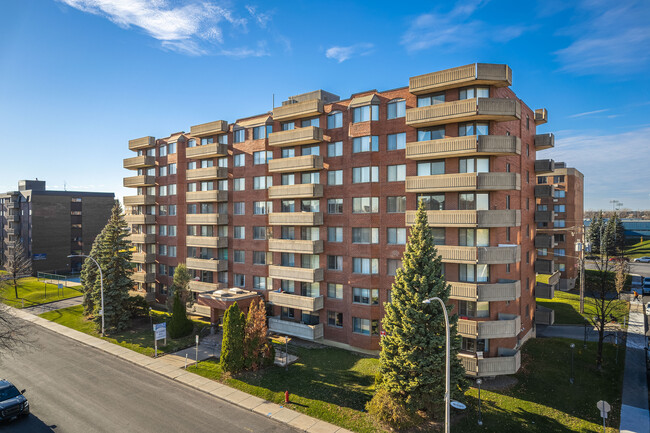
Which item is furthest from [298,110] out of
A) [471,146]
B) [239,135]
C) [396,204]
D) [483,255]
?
[483,255]

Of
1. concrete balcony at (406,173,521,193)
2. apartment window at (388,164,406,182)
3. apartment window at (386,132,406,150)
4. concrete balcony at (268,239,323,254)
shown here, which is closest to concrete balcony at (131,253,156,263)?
concrete balcony at (268,239,323,254)

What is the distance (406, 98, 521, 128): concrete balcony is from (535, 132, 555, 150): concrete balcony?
28.8 ft

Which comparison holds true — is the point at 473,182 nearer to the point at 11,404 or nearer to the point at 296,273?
the point at 296,273

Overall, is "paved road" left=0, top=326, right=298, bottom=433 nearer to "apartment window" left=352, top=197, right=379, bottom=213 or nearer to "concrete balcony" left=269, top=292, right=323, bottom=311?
"concrete balcony" left=269, top=292, right=323, bottom=311

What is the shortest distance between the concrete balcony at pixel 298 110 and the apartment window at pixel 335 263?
14427 mm

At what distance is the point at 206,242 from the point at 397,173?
25.4 meters

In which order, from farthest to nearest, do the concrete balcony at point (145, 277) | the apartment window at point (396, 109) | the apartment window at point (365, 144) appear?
the concrete balcony at point (145, 277) → the apartment window at point (365, 144) → the apartment window at point (396, 109)

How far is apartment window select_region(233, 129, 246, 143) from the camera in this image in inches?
1638

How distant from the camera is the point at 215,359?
3119 cm

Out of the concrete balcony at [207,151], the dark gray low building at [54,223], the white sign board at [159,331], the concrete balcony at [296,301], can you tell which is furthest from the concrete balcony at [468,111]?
the dark gray low building at [54,223]

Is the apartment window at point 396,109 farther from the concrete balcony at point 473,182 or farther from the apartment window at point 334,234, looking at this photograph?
the apartment window at point 334,234

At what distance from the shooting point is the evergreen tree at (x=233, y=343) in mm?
27562

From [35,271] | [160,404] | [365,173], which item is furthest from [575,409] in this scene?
[35,271]

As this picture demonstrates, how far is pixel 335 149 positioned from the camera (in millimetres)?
34344
